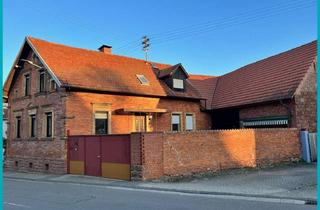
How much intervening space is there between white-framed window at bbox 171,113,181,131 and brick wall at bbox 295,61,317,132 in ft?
28.4

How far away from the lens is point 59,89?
67.0ft

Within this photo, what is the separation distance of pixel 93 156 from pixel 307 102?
13095 mm

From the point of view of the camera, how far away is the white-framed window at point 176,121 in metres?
25.6

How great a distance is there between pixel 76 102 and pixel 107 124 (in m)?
2.54

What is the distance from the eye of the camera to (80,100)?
20578 mm

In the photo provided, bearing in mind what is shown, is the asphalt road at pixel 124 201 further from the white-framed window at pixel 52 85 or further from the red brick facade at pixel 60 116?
the white-framed window at pixel 52 85

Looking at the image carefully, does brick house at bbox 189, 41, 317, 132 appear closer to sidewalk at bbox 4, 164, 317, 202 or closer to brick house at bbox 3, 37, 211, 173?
brick house at bbox 3, 37, 211, 173

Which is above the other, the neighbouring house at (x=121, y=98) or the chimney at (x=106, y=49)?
the chimney at (x=106, y=49)

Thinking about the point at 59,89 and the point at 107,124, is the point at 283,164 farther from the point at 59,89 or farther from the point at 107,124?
the point at 59,89

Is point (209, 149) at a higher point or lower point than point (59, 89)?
lower

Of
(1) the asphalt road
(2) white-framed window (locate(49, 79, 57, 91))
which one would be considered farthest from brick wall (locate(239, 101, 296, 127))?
(2) white-framed window (locate(49, 79, 57, 91))

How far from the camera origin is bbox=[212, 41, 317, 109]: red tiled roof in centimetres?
2162

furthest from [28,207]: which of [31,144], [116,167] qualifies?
[31,144]

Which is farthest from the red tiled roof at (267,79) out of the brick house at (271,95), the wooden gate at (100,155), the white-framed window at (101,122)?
the wooden gate at (100,155)
